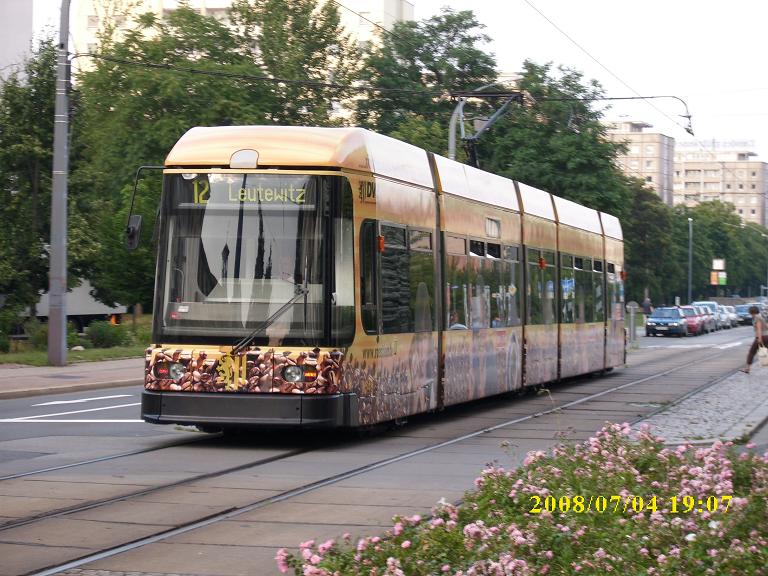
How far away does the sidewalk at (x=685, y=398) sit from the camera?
16188 mm

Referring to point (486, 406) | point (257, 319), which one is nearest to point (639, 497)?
point (257, 319)

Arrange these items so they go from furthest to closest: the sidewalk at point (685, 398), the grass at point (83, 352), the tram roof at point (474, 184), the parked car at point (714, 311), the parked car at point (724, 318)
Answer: the parked car at point (724, 318), the parked car at point (714, 311), the grass at point (83, 352), the tram roof at point (474, 184), the sidewalk at point (685, 398)

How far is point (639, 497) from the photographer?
8016 mm

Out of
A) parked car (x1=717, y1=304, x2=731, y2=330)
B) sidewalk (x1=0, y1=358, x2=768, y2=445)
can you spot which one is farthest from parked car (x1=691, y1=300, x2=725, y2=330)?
sidewalk (x1=0, y1=358, x2=768, y2=445)

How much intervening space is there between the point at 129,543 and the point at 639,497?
122 inches

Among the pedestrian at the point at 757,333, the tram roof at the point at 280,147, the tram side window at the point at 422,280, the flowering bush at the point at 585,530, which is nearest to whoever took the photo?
the flowering bush at the point at 585,530

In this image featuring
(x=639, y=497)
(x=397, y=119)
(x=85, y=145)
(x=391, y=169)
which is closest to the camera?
(x=639, y=497)

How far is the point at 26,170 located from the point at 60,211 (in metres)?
7.99

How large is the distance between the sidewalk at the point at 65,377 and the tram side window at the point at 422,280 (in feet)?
29.2

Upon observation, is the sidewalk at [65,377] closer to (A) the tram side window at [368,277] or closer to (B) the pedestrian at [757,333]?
(A) the tram side window at [368,277]

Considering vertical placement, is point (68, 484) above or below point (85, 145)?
below

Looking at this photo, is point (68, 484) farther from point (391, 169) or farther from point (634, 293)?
point (634, 293)

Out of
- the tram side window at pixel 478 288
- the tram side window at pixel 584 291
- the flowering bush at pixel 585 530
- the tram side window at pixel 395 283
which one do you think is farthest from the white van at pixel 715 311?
the flowering bush at pixel 585 530

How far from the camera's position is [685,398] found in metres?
22.1
